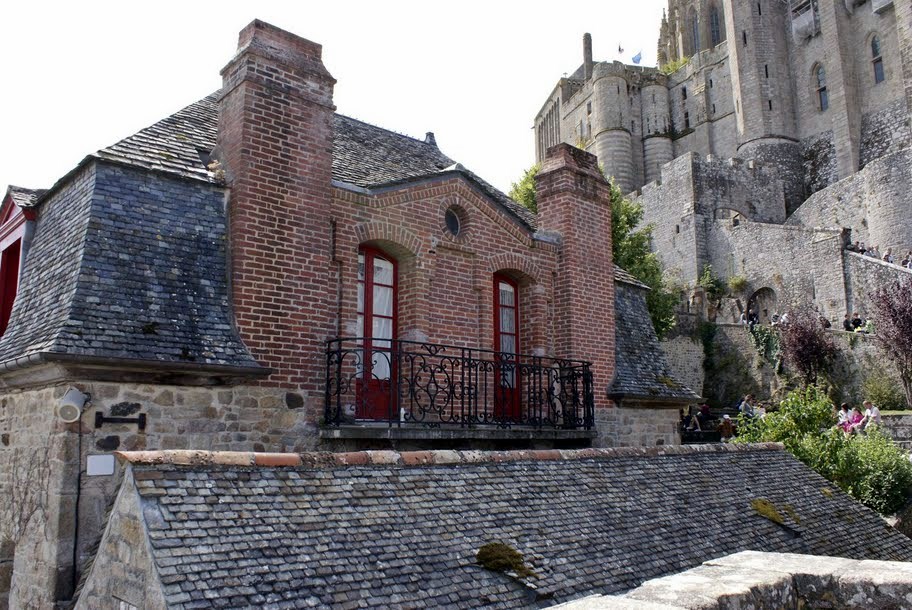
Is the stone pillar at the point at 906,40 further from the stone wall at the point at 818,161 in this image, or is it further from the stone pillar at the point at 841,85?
the stone wall at the point at 818,161

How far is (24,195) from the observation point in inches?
394

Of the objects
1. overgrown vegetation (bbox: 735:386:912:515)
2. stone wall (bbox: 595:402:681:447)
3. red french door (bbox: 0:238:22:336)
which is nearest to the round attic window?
stone wall (bbox: 595:402:681:447)

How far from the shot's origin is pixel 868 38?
144 ft

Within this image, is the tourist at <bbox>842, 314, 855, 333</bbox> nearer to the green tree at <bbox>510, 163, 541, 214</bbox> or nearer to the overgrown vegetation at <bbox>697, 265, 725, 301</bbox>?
the overgrown vegetation at <bbox>697, 265, 725, 301</bbox>

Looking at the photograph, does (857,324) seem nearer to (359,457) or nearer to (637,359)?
(637,359)

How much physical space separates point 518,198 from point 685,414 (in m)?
9.56

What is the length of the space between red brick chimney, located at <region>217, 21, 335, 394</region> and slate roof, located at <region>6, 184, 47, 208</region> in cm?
262

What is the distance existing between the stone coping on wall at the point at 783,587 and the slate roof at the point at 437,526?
5.87 ft

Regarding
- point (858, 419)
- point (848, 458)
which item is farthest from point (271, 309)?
point (858, 419)

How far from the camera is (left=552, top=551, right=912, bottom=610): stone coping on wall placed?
3.42 metres

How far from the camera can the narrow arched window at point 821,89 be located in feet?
153

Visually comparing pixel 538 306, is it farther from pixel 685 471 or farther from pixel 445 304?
pixel 685 471

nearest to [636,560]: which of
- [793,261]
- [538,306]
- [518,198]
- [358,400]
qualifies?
[358,400]

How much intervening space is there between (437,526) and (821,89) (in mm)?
49581
